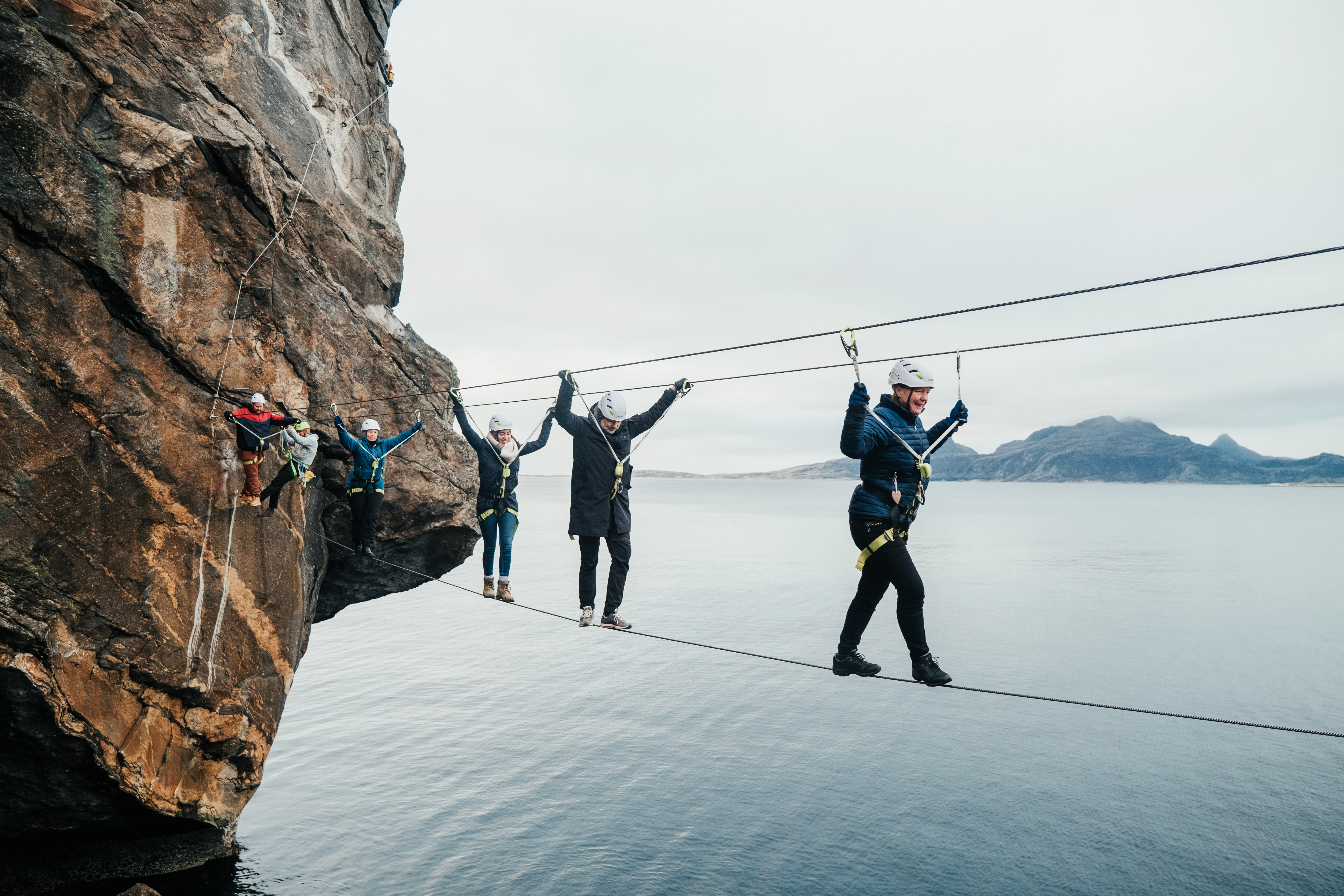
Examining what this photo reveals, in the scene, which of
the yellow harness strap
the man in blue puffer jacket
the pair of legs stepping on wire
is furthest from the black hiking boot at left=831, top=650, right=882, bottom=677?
the yellow harness strap

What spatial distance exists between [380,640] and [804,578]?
30273 millimetres

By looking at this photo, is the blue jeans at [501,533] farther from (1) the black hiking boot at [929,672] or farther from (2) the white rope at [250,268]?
(1) the black hiking boot at [929,672]

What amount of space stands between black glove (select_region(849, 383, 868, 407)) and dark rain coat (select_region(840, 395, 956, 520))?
0.03 m

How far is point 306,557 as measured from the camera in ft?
40.6

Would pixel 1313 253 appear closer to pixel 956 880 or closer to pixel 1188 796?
pixel 956 880

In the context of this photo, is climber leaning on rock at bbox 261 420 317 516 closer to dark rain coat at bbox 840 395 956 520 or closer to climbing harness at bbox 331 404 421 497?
climbing harness at bbox 331 404 421 497

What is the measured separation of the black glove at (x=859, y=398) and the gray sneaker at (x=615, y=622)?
4.76 meters

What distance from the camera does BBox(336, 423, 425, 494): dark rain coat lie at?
12.9 m

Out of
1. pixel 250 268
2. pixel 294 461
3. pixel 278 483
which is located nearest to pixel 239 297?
pixel 250 268

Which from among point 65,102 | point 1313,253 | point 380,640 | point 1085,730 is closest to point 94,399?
point 65,102

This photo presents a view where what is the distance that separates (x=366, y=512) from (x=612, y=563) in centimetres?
612

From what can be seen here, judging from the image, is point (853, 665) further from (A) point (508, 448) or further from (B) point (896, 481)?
(A) point (508, 448)

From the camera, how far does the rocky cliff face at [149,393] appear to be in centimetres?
836

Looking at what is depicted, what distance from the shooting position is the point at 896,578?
6617 mm
